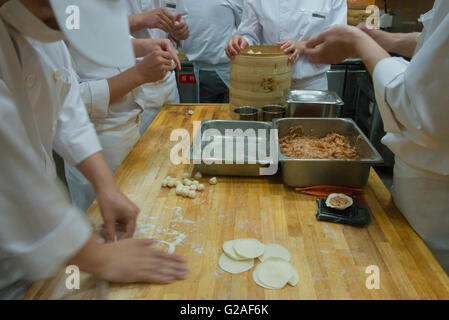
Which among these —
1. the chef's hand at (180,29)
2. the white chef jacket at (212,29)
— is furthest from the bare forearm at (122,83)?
the white chef jacket at (212,29)

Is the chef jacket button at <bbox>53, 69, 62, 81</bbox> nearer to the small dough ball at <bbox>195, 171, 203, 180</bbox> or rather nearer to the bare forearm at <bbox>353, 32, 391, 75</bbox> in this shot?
the small dough ball at <bbox>195, 171, 203, 180</bbox>

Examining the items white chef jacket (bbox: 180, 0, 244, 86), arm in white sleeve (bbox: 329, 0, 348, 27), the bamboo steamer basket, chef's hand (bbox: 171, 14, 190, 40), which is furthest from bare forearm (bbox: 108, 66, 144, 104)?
white chef jacket (bbox: 180, 0, 244, 86)

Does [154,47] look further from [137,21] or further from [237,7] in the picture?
[237,7]

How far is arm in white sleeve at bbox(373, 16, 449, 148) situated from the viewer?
0.73 meters

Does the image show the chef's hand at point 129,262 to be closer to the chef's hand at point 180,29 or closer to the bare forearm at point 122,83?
the bare forearm at point 122,83

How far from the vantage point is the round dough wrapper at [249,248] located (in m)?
0.88

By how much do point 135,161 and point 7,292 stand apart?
0.70 meters

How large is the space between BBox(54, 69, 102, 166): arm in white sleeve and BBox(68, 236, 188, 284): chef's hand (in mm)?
403

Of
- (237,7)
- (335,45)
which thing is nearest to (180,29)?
(335,45)

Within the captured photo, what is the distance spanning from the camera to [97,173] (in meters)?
1.03

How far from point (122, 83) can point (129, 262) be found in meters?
1.03

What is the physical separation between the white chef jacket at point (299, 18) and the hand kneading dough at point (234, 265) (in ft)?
5.34

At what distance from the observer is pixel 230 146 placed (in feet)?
4.55
